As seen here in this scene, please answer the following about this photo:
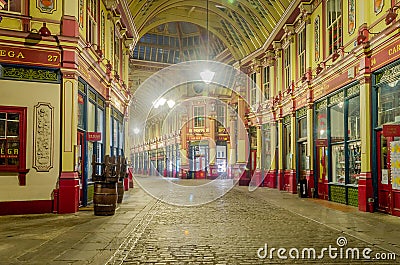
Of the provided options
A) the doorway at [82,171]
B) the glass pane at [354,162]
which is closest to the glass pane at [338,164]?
the glass pane at [354,162]

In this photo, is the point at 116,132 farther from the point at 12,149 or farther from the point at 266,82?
the point at 266,82

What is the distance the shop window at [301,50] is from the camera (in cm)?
2109

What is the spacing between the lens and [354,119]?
50.3 ft

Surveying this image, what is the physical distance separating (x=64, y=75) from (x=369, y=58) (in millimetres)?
8934

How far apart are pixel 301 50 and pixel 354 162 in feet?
25.8

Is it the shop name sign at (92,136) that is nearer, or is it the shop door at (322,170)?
the shop name sign at (92,136)

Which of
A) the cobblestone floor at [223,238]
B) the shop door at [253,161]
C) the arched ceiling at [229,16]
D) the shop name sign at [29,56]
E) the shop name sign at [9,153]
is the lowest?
the cobblestone floor at [223,238]

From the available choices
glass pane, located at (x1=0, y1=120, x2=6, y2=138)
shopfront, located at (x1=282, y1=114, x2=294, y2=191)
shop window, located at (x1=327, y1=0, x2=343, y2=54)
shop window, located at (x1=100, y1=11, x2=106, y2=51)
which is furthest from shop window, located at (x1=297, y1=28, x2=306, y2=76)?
glass pane, located at (x1=0, y1=120, x2=6, y2=138)

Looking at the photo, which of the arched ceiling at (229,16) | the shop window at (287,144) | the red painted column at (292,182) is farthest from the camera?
the arched ceiling at (229,16)

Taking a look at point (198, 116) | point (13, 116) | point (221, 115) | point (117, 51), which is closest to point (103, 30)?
point (117, 51)

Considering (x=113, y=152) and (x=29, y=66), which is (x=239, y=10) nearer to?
(x=113, y=152)

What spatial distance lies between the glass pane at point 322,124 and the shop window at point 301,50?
107 inches

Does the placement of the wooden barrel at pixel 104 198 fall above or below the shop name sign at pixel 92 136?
below

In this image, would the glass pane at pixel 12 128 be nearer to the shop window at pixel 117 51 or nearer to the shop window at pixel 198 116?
the shop window at pixel 117 51
